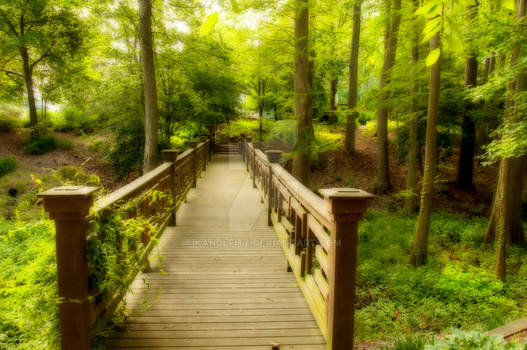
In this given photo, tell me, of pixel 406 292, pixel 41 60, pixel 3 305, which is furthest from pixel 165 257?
pixel 41 60

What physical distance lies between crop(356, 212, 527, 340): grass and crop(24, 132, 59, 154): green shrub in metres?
14.9

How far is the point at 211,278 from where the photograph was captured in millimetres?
3859

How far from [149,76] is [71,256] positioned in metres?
7.82

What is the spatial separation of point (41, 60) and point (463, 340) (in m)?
19.5

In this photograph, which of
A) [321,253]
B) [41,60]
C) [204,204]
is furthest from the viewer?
[41,60]

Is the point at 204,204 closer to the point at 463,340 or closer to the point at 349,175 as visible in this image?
the point at 463,340

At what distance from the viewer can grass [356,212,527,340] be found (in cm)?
461

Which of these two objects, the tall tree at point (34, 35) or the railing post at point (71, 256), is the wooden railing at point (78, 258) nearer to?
the railing post at point (71, 256)

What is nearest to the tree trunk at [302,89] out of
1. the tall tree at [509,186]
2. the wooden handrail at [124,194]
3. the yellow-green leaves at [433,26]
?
the wooden handrail at [124,194]

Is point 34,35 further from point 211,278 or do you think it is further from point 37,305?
point 37,305

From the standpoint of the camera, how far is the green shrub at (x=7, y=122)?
53.7ft

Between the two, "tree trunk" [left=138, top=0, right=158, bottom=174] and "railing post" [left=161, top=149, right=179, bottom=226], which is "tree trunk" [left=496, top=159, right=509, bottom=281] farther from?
"tree trunk" [left=138, top=0, right=158, bottom=174]

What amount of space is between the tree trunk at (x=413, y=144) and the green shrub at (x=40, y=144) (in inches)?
618

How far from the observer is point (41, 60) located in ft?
52.4
